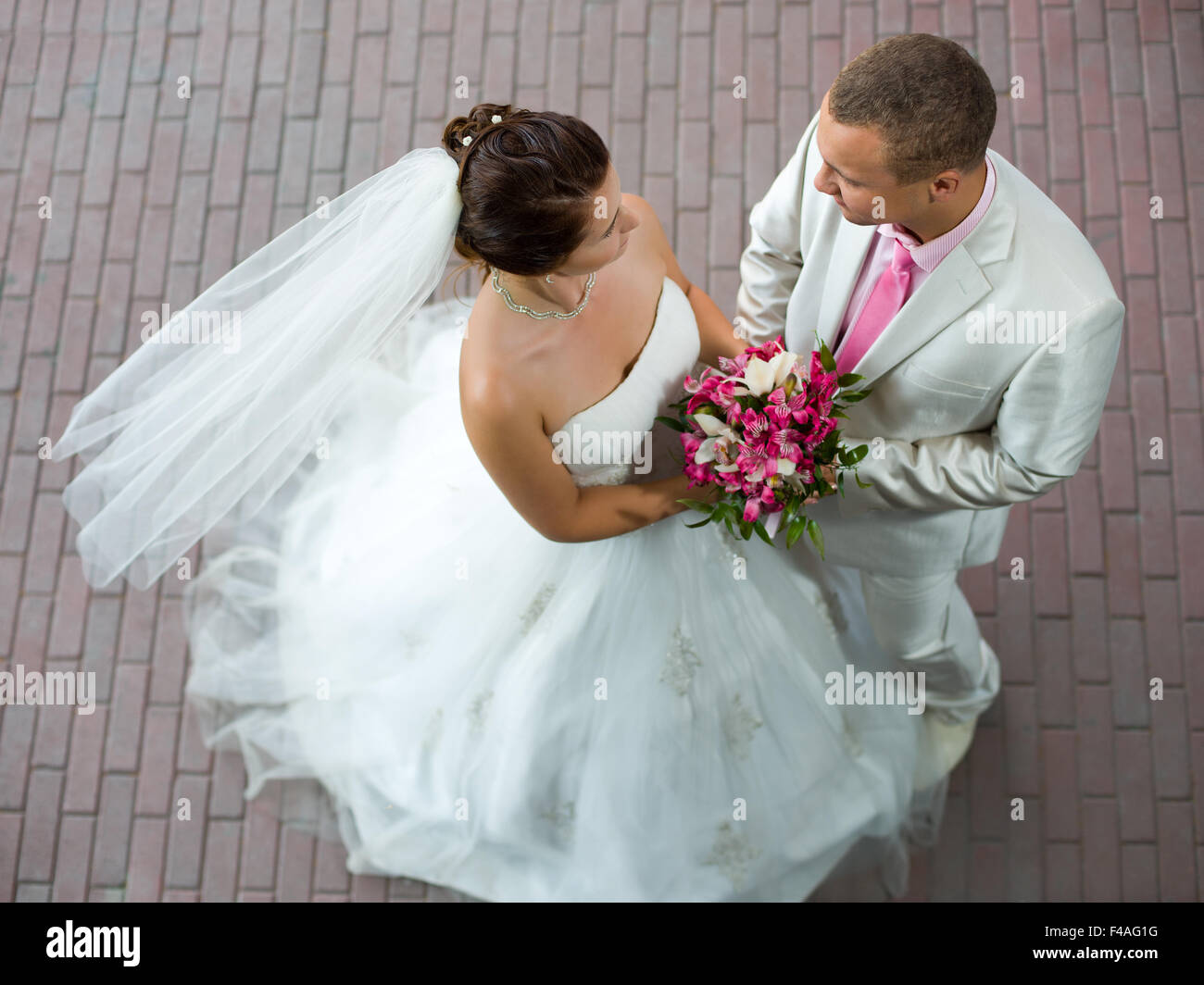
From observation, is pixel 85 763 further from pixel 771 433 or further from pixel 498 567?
pixel 771 433

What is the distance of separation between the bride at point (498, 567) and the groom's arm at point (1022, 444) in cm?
51

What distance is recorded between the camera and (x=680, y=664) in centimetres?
291

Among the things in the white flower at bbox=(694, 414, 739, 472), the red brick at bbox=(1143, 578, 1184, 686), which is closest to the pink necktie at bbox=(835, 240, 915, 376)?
the white flower at bbox=(694, 414, 739, 472)

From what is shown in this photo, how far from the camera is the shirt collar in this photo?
2.11 m

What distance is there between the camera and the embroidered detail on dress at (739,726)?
118 inches

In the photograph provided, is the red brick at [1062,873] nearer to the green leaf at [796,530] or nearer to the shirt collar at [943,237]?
the green leaf at [796,530]

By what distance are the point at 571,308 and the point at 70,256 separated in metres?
2.86

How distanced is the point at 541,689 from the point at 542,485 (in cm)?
84

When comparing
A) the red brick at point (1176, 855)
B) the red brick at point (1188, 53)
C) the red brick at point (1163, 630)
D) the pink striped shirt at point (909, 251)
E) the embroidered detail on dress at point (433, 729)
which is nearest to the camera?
the pink striped shirt at point (909, 251)

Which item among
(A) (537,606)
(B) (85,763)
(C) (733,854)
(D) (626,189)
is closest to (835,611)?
(C) (733,854)

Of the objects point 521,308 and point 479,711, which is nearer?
point 521,308

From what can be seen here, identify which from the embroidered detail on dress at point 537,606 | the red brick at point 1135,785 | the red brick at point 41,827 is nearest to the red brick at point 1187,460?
the red brick at point 1135,785
